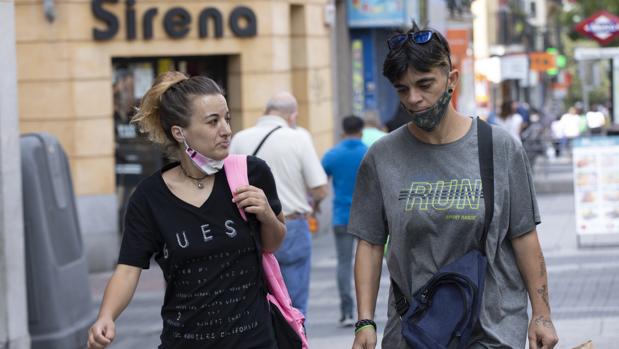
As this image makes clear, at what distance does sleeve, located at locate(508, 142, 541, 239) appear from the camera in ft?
14.7

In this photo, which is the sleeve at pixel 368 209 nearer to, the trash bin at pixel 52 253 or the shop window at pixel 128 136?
the trash bin at pixel 52 253

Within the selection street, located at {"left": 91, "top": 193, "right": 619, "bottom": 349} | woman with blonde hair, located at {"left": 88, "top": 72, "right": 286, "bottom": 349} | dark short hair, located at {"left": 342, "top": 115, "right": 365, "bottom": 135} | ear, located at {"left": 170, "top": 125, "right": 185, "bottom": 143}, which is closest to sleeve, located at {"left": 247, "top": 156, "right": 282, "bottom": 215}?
woman with blonde hair, located at {"left": 88, "top": 72, "right": 286, "bottom": 349}

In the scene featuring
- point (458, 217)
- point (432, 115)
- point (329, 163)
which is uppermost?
point (432, 115)

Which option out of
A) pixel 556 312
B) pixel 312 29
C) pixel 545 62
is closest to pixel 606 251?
pixel 556 312

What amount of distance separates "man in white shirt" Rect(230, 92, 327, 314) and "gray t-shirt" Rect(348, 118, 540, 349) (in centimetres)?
417

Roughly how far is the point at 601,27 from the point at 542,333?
19388 millimetres

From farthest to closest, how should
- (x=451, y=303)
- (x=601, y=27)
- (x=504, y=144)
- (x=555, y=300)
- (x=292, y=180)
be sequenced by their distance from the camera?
(x=601, y=27) < (x=555, y=300) < (x=292, y=180) < (x=504, y=144) < (x=451, y=303)

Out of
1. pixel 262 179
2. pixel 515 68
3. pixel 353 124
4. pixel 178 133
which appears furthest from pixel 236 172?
pixel 515 68

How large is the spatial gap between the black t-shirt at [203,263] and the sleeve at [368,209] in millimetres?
387

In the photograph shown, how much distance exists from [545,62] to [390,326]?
134 feet

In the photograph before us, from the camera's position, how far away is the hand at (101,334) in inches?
173

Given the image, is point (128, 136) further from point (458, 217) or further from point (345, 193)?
point (458, 217)

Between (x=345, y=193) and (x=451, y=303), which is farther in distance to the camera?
(x=345, y=193)

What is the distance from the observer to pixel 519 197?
4.47m
